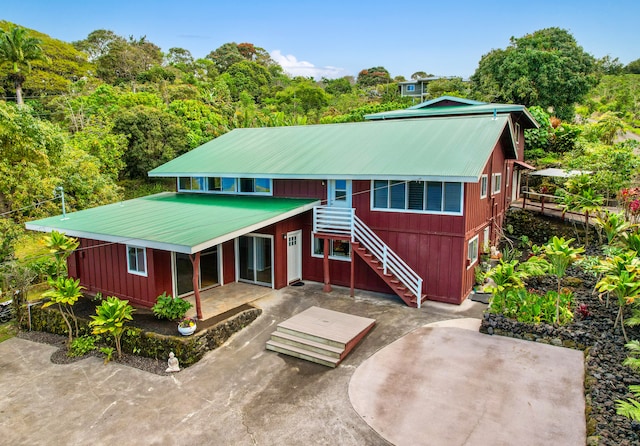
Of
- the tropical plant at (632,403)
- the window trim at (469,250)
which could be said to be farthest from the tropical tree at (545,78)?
the tropical plant at (632,403)

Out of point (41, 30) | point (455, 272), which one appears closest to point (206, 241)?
point (455, 272)

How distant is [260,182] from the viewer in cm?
1602

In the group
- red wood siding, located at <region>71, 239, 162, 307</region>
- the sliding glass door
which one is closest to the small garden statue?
red wood siding, located at <region>71, 239, 162, 307</region>

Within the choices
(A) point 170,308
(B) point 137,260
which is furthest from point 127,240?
(A) point 170,308

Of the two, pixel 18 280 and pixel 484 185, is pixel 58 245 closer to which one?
pixel 18 280

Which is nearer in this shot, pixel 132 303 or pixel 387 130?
pixel 132 303

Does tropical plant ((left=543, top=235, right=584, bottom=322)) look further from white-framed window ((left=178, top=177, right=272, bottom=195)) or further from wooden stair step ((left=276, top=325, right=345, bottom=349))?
white-framed window ((left=178, top=177, right=272, bottom=195))

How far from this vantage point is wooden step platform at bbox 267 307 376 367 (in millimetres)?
9625

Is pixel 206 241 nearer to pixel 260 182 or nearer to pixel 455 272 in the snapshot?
pixel 260 182

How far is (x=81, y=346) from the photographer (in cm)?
1055

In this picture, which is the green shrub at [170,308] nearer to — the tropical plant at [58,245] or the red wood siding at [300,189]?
the tropical plant at [58,245]

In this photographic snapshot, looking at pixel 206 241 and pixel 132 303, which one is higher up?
pixel 206 241

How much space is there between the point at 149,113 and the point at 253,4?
1177 cm

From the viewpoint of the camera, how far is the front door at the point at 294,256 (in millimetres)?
14578
